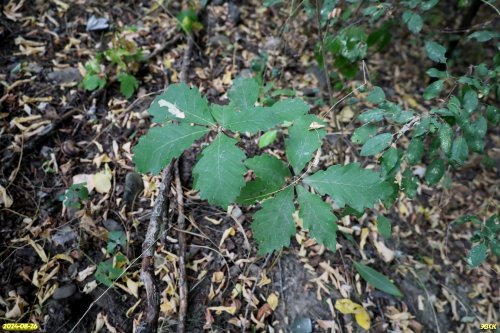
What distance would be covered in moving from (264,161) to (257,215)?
216 millimetres

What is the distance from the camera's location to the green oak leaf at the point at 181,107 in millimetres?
1337

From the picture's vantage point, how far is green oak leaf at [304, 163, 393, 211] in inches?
50.0

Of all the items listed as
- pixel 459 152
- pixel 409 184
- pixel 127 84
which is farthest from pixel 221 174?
pixel 127 84

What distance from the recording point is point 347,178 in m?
1.30

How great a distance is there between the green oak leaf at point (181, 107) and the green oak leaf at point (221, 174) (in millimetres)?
160

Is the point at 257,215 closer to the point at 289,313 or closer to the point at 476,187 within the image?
the point at 289,313

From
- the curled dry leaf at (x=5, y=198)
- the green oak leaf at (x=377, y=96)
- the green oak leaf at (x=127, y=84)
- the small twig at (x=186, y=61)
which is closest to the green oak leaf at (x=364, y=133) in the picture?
the green oak leaf at (x=377, y=96)

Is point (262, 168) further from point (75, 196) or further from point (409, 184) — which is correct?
point (75, 196)

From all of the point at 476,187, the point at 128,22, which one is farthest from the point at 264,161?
the point at 476,187

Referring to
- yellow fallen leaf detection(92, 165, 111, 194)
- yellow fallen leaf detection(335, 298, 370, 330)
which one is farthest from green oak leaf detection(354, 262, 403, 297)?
yellow fallen leaf detection(92, 165, 111, 194)

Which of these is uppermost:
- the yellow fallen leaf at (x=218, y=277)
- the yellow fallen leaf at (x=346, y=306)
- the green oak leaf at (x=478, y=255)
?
the green oak leaf at (x=478, y=255)

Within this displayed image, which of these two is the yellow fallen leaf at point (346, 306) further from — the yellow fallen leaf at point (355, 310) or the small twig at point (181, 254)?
the small twig at point (181, 254)

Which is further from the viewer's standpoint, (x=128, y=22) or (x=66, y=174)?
(x=128, y=22)

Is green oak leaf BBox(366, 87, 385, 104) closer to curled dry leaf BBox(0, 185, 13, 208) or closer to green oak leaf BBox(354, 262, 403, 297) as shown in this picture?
green oak leaf BBox(354, 262, 403, 297)
